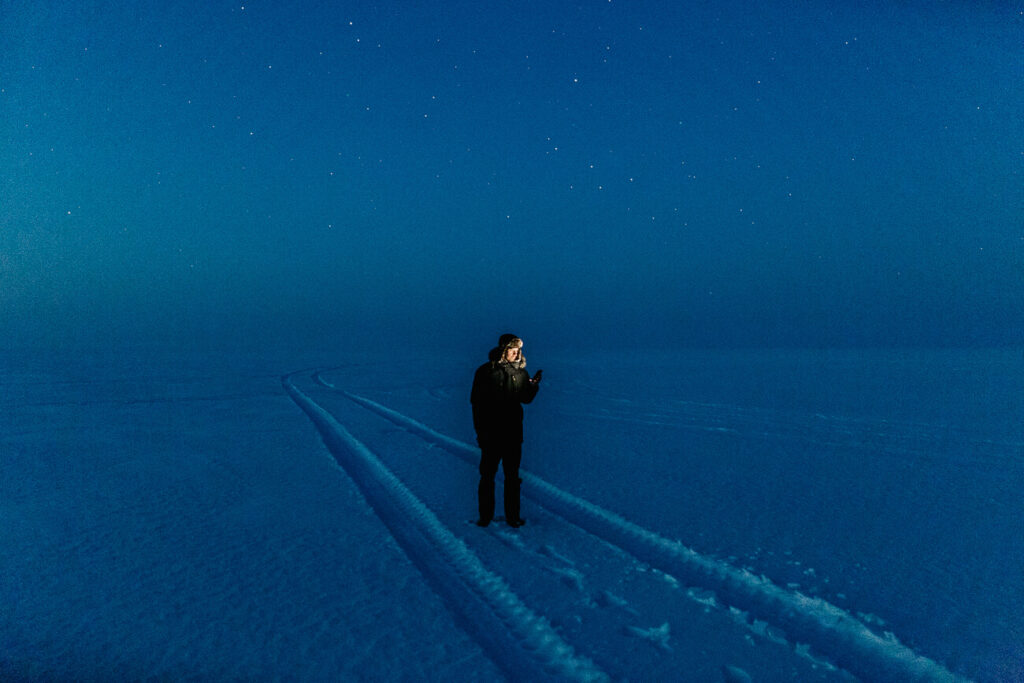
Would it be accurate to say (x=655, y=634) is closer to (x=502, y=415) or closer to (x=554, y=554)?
(x=554, y=554)

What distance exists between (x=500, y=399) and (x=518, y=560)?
1.28m

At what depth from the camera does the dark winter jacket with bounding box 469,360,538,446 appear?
4.66 meters

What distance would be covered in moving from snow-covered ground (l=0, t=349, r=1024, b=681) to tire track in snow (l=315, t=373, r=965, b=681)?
A: 17 millimetres

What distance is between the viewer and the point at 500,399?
15.3 ft

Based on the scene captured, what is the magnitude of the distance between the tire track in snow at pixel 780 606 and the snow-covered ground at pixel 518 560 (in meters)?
0.02

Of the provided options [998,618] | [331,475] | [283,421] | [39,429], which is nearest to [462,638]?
[998,618]

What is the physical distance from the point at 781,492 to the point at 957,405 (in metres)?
10.6

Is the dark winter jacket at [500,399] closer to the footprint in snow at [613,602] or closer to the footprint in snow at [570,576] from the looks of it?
the footprint in snow at [570,576]

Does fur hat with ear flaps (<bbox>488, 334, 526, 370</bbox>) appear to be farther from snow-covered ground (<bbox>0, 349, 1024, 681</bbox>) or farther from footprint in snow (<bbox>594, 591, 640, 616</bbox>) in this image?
footprint in snow (<bbox>594, 591, 640, 616</bbox>)

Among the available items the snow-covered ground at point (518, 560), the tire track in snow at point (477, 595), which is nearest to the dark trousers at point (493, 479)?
the snow-covered ground at point (518, 560)

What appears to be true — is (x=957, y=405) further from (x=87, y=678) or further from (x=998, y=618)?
(x=87, y=678)

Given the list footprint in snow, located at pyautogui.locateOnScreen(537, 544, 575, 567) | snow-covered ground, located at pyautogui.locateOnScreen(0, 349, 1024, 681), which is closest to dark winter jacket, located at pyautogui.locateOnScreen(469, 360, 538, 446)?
snow-covered ground, located at pyautogui.locateOnScreen(0, 349, 1024, 681)

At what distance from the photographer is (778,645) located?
9.64 ft

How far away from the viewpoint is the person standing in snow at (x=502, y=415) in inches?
183
